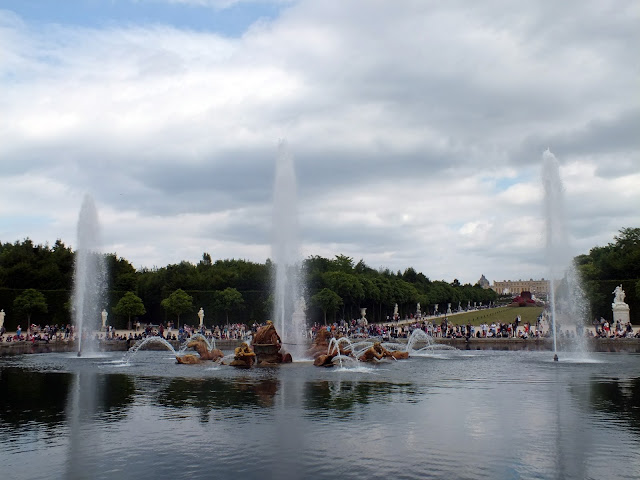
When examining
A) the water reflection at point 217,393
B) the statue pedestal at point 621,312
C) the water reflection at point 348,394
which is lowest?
the water reflection at point 348,394

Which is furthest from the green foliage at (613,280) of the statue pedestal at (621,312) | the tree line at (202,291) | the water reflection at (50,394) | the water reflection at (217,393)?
the water reflection at (50,394)

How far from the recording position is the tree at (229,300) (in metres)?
72.3

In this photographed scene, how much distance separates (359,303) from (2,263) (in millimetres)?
50183

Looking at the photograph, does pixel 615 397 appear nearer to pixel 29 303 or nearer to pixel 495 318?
pixel 29 303

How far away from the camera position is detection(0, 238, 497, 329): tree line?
68.2 meters

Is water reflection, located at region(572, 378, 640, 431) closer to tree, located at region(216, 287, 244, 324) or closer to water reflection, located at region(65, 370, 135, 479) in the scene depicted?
water reflection, located at region(65, 370, 135, 479)

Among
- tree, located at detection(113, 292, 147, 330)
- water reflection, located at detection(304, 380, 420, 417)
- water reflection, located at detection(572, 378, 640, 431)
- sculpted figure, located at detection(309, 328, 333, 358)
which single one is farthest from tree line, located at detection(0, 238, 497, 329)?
water reflection, located at detection(572, 378, 640, 431)

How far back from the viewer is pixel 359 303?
8781 centimetres

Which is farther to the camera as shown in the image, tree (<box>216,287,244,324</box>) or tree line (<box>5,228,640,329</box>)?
tree (<box>216,287,244,324</box>)

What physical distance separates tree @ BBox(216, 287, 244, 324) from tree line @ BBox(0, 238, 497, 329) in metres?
0.01

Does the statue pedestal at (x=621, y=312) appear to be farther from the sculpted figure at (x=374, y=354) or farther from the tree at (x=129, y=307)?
the tree at (x=129, y=307)

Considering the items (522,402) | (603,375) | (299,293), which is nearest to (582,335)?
(603,375)

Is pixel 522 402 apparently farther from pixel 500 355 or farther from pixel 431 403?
pixel 500 355

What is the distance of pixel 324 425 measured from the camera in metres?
15.7
